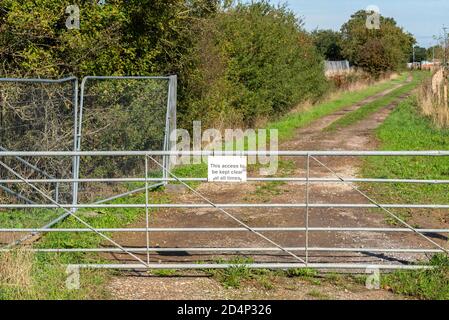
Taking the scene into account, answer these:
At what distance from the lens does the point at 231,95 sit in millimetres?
17828

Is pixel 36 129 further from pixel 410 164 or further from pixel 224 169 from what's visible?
pixel 410 164

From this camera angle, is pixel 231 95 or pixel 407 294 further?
pixel 231 95

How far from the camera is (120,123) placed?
966cm

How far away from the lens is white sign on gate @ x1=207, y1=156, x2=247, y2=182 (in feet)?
19.3

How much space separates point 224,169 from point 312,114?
17973 millimetres

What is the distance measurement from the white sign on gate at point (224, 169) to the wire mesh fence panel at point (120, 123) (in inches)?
129

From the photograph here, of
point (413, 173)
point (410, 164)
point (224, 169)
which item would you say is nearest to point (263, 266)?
point (224, 169)

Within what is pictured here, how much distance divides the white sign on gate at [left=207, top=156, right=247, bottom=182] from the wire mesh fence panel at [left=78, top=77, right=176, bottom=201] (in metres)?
3.27

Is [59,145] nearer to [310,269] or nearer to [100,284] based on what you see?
[100,284]

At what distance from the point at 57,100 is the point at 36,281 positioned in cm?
372

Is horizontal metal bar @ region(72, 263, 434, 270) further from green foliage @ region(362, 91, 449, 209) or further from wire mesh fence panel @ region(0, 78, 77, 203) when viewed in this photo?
green foliage @ region(362, 91, 449, 209)

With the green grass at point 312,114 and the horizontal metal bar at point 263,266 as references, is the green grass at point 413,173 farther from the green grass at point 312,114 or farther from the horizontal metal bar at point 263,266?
the green grass at point 312,114
